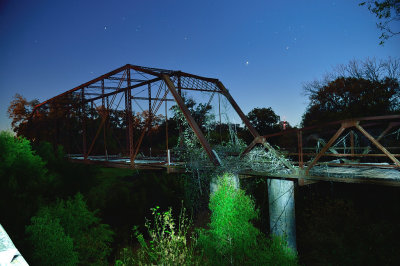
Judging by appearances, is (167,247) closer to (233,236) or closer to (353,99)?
(233,236)

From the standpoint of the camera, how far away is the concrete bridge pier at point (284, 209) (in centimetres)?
744

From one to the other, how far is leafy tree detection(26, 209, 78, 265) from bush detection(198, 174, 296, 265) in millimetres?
3237

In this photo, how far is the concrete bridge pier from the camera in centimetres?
744

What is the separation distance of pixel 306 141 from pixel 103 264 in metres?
13.7

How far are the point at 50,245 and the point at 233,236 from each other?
13.7 feet

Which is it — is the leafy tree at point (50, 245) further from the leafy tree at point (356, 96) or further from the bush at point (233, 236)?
the leafy tree at point (356, 96)

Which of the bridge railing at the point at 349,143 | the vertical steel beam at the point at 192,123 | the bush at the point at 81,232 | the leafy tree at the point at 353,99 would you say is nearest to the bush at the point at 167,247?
the bush at the point at 81,232

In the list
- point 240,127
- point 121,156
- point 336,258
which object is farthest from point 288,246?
point 240,127

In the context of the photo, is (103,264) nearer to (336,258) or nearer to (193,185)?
(193,185)

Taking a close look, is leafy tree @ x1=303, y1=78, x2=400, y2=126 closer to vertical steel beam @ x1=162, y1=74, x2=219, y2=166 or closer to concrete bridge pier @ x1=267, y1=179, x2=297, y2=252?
concrete bridge pier @ x1=267, y1=179, x2=297, y2=252

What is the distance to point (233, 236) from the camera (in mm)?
6633

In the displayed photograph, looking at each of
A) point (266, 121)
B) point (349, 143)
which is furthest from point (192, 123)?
point (266, 121)

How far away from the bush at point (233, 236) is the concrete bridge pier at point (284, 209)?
0.53 metres

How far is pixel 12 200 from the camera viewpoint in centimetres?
688
